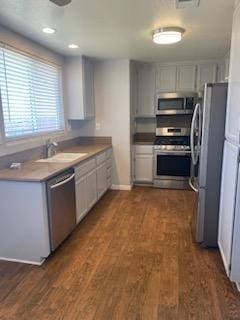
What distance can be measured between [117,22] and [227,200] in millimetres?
2047

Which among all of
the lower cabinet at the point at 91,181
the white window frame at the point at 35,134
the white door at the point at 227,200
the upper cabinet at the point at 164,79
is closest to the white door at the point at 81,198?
the lower cabinet at the point at 91,181

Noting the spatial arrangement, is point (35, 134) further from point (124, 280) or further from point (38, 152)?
point (124, 280)

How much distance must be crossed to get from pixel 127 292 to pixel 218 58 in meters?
4.03

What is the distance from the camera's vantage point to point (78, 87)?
4043 mm

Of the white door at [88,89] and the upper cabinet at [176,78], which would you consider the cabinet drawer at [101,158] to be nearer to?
the white door at [88,89]

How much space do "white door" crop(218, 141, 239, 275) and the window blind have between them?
7.53 feet

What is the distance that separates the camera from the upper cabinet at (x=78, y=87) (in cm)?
401

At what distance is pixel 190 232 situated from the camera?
3008mm

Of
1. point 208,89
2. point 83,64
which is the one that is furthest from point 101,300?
point 83,64

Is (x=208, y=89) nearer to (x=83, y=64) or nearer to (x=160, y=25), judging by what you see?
(x=160, y=25)

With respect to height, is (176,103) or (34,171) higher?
(176,103)

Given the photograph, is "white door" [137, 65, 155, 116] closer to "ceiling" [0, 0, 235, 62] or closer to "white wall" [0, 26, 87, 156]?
"ceiling" [0, 0, 235, 62]

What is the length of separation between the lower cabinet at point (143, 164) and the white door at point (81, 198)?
169 cm

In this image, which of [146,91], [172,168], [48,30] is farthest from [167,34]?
[172,168]
